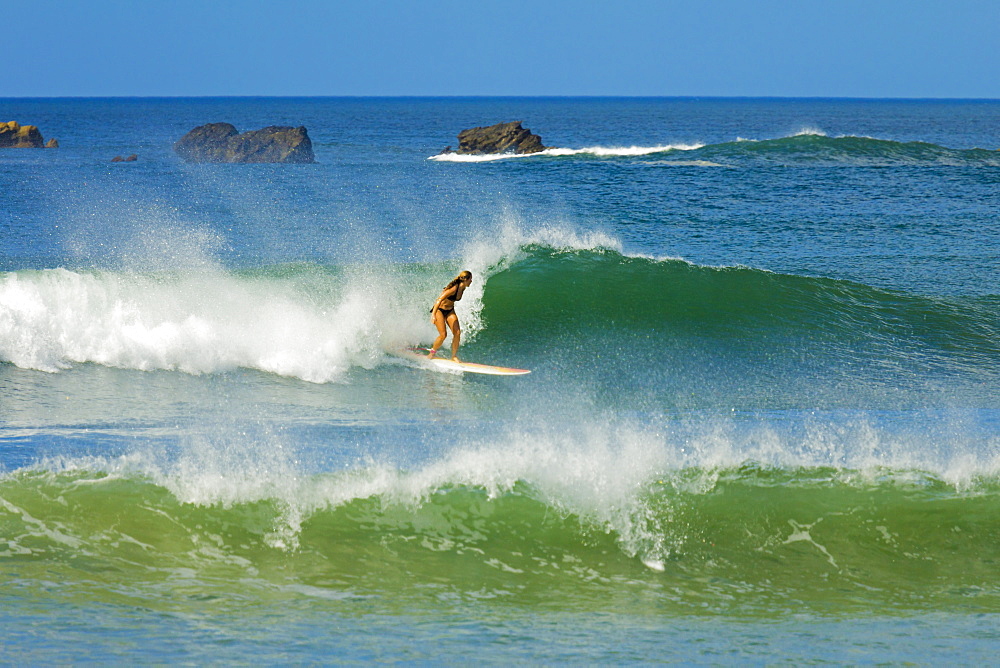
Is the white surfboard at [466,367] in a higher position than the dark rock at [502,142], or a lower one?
lower

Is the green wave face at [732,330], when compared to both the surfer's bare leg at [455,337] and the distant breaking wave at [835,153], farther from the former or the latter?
the distant breaking wave at [835,153]

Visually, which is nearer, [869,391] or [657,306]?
[869,391]

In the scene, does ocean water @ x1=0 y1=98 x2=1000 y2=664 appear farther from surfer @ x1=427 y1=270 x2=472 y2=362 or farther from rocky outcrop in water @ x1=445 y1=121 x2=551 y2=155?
rocky outcrop in water @ x1=445 y1=121 x2=551 y2=155

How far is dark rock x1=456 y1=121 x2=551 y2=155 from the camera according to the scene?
55.9 m

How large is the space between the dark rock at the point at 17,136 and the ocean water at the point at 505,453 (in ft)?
158

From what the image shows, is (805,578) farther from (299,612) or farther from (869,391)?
(869,391)

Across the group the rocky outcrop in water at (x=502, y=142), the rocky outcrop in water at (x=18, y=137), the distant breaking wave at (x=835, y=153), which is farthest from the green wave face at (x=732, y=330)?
the rocky outcrop in water at (x=18, y=137)

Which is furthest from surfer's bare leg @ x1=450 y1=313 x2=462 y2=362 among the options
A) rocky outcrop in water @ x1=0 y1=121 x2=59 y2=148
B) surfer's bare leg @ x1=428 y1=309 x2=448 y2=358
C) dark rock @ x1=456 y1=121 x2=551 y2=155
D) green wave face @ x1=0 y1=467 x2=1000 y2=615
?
rocky outcrop in water @ x1=0 y1=121 x2=59 y2=148

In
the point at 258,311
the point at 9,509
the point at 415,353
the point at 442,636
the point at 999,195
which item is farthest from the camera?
the point at 999,195

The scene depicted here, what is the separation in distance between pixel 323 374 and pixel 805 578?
681cm

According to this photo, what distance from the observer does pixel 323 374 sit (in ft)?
37.3

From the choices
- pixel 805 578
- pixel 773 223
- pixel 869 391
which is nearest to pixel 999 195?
pixel 773 223

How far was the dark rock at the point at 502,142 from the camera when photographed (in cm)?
5588

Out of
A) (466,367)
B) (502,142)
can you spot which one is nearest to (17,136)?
(502,142)
